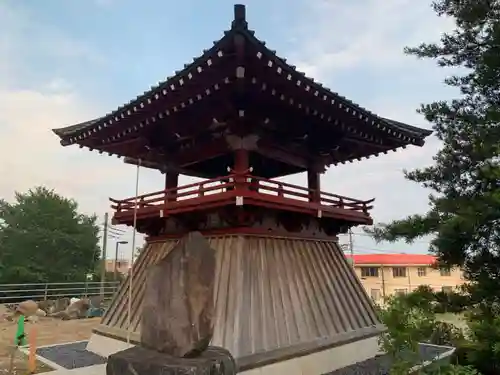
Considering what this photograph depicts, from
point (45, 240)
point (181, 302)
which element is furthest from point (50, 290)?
point (181, 302)

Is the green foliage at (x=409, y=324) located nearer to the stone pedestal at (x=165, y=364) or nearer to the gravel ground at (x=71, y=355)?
the stone pedestal at (x=165, y=364)

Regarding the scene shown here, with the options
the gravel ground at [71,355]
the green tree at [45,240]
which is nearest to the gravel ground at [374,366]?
the gravel ground at [71,355]

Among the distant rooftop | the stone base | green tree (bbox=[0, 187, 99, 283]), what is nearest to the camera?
the stone base

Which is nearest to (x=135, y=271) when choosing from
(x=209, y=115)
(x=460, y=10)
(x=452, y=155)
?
(x=209, y=115)

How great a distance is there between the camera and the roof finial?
6.28 metres

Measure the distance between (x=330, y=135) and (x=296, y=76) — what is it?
3.19 metres

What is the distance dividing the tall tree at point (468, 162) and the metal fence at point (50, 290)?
22.9m

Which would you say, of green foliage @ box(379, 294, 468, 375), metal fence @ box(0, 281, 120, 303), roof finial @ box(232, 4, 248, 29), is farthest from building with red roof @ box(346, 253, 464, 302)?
roof finial @ box(232, 4, 248, 29)

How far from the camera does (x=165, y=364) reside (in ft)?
12.6

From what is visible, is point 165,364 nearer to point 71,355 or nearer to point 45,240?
point 71,355

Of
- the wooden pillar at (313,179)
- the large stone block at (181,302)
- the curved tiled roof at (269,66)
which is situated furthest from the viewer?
the wooden pillar at (313,179)

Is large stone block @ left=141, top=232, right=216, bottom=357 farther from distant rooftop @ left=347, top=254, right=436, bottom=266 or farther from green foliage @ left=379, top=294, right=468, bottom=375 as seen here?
distant rooftop @ left=347, top=254, right=436, bottom=266

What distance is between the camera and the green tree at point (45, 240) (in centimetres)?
2869

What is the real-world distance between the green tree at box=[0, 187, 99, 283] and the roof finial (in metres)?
27.9
